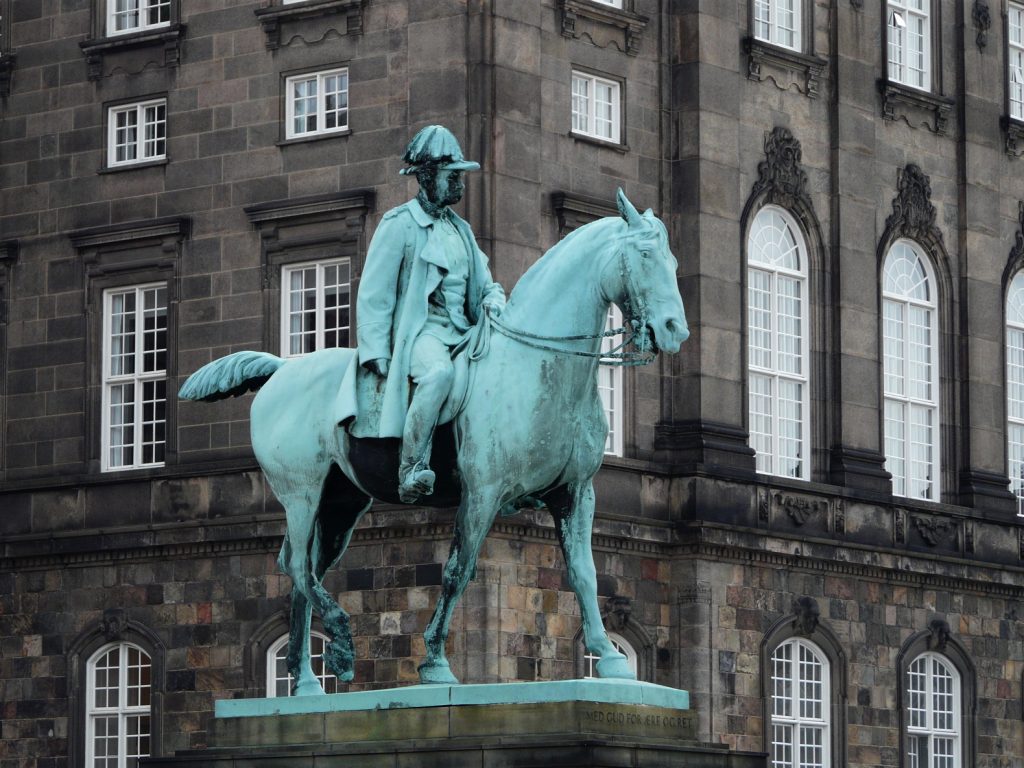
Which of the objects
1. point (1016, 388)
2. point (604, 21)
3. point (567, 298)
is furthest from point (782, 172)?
point (567, 298)

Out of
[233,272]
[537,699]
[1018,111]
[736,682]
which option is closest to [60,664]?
[233,272]

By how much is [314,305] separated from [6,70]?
6458 mm

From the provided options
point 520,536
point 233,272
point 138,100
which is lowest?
point 520,536

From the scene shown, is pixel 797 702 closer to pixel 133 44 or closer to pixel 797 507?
pixel 797 507

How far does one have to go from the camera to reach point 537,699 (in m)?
19.0

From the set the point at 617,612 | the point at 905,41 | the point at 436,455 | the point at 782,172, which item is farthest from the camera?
the point at 905,41

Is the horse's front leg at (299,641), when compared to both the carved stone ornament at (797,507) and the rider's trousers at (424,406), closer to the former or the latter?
the rider's trousers at (424,406)

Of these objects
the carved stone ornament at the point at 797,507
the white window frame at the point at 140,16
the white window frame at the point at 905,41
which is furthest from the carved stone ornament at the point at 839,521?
the white window frame at the point at 140,16

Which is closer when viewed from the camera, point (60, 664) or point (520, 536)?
point (520, 536)

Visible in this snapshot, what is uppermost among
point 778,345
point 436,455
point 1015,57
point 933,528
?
point 1015,57

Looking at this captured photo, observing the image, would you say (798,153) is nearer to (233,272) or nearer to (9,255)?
(233,272)

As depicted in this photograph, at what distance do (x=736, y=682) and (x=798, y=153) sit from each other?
24.4 ft

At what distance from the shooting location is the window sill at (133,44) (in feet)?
126

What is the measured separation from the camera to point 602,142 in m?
37.4
